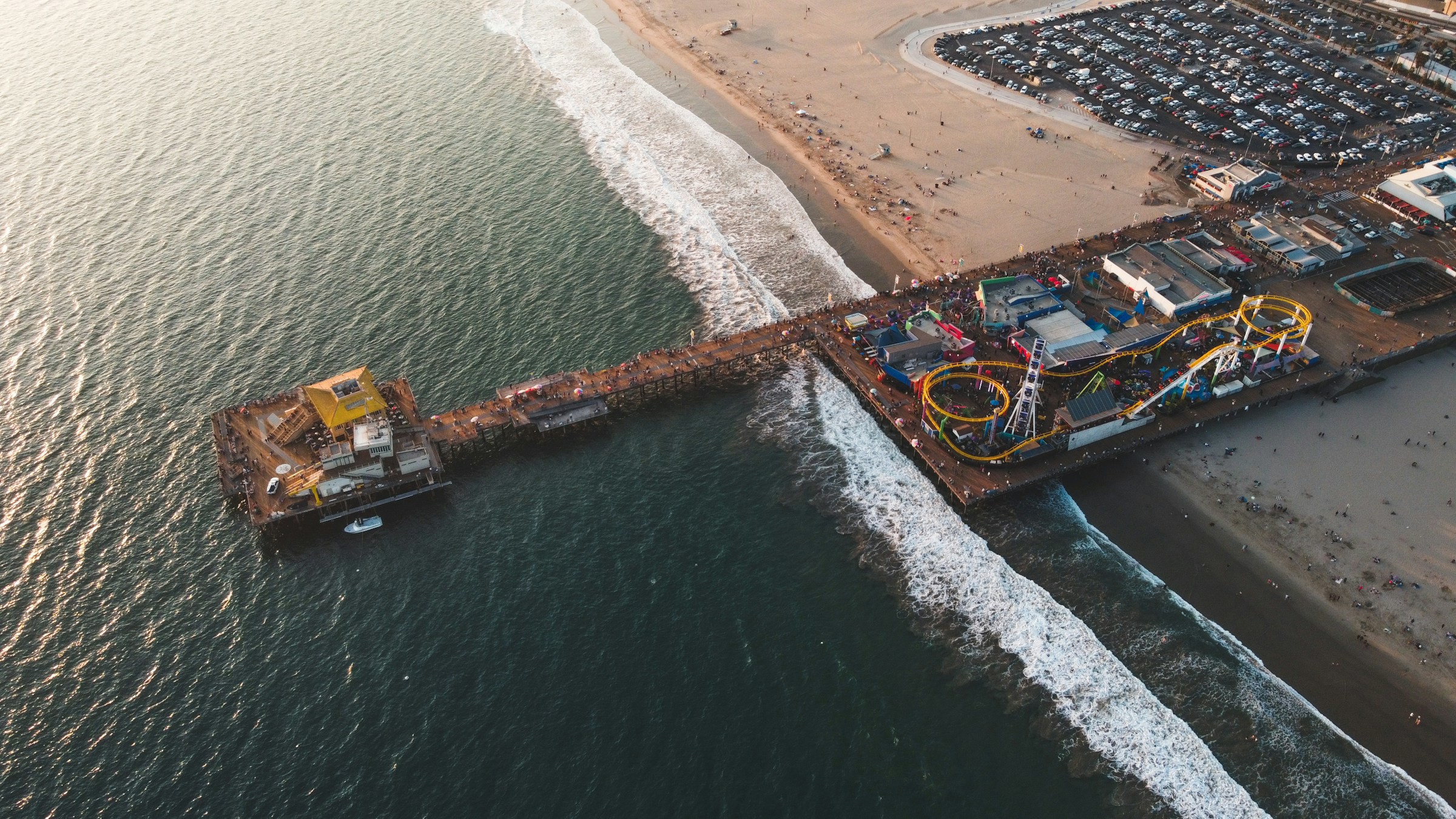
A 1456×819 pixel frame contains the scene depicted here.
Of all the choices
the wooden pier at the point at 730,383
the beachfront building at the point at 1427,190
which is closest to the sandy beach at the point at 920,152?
the wooden pier at the point at 730,383

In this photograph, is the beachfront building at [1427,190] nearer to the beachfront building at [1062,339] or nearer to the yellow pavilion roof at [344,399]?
the beachfront building at [1062,339]

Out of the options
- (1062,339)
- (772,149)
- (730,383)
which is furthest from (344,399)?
(772,149)

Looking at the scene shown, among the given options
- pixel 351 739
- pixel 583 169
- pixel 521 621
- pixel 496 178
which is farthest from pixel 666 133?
pixel 351 739

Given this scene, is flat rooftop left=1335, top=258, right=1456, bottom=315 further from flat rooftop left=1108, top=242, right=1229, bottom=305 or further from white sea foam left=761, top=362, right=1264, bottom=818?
white sea foam left=761, top=362, right=1264, bottom=818

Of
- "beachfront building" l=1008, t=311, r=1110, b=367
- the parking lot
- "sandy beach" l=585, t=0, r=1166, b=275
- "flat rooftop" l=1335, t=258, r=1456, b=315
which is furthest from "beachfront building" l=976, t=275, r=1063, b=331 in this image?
the parking lot

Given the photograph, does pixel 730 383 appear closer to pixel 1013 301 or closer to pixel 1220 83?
pixel 1013 301

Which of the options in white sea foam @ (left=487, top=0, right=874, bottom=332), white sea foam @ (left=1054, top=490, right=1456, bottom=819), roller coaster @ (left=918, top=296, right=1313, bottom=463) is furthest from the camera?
white sea foam @ (left=487, top=0, right=874, bottom=332)
